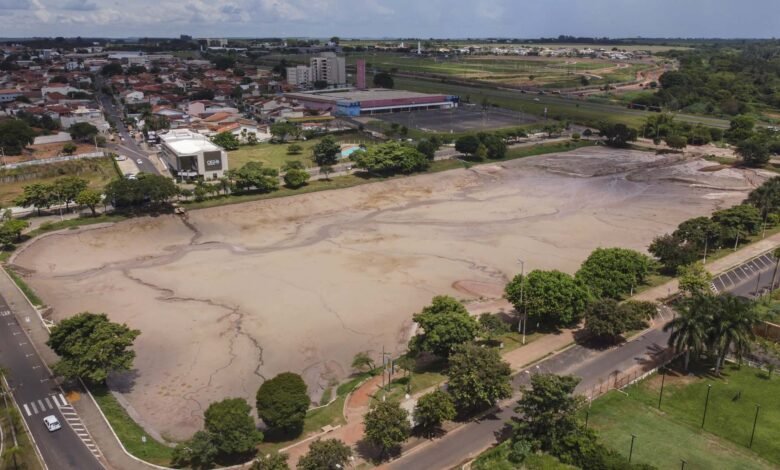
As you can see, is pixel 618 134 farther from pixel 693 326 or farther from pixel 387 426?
pixel 387 426

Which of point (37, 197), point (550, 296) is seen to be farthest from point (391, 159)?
point (550, 296)

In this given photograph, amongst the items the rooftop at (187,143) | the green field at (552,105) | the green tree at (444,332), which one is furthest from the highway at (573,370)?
the green field at (552,105)

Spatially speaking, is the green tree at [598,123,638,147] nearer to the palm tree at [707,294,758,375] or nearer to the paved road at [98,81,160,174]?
the palm tree at [707,294,758,375]

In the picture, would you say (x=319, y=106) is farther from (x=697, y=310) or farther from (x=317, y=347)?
(x=697, y=310)

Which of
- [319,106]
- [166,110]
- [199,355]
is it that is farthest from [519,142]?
[199,355]

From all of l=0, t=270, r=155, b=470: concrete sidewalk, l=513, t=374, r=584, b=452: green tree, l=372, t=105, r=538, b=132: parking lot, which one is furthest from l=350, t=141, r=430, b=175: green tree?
l=513, t=374, r=584, b=452: green tree

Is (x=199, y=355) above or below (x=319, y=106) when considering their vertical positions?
below
